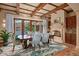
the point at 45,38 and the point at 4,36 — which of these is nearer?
the point at 4,36

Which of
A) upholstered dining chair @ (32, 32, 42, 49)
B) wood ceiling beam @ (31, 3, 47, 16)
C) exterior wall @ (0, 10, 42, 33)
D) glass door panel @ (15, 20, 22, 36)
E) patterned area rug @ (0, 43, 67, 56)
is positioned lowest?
patterned area rug @ (0, 43, 67, 56)

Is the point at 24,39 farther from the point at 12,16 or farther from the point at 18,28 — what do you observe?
the point at 12,16

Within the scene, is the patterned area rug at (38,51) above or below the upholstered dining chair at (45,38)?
below

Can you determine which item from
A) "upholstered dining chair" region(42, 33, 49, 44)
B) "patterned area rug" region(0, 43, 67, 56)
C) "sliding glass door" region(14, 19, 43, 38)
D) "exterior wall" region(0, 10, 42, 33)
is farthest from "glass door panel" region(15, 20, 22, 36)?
"upholstered dining chair" region(42, 33, 49, 44)

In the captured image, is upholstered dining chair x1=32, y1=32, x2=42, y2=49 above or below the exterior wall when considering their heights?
below

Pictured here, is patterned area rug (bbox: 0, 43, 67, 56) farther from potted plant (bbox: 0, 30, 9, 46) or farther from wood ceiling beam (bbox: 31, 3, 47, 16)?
wood ceiling beam (bbox: 31, 3, 47, 16)

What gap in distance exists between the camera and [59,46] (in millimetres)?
2404

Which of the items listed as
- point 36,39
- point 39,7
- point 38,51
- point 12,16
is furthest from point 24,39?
point 39,7

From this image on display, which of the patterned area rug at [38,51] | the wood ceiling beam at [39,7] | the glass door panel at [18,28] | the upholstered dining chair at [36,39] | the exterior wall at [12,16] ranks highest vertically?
the wood ceiling beam at [39,7]

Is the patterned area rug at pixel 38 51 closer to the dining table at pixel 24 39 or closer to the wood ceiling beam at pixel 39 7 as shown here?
the dining table at pixel 24 39

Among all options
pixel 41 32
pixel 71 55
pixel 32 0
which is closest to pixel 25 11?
pixel 32 0

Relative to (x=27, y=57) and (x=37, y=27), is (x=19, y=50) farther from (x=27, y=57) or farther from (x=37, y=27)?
(x=37, y=27)

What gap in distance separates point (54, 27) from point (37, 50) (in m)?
0.53

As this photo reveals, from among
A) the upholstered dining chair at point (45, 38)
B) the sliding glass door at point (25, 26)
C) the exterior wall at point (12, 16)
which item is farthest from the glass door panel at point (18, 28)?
the upholstered dining chair at point (45, 38)
